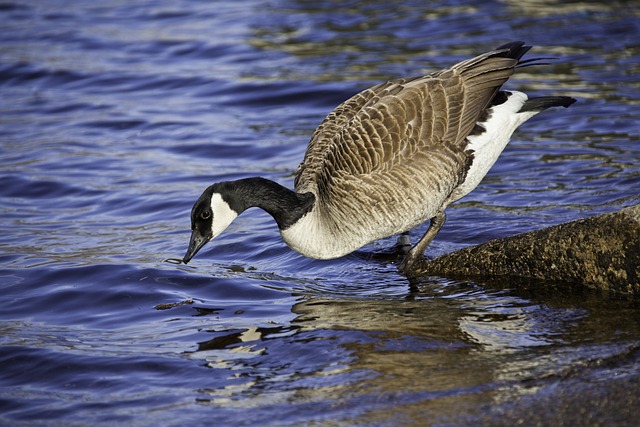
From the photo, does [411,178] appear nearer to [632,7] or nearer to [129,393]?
[129,393]

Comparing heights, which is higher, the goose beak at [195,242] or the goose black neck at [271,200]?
the goose black neck at [271,200]

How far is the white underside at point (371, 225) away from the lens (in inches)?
280

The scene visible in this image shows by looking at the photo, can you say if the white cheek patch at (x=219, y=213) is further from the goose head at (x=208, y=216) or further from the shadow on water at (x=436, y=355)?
the shadow on water at (x=436, y=355)

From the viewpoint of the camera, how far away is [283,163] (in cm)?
1061

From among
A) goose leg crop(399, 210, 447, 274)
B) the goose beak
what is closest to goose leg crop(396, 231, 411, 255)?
goose leg crop(399, 210, 447, 274)

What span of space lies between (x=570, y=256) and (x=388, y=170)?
1.56 meters

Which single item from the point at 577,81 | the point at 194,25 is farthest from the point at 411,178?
the point at 194,25

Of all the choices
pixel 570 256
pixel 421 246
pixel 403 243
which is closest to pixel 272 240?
pixel 403 243

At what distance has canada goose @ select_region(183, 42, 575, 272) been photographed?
6.97 m

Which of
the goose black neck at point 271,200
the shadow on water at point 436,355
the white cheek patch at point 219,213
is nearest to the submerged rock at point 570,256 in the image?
the shadow on water at point 436,355

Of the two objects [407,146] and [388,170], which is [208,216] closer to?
[388,170]

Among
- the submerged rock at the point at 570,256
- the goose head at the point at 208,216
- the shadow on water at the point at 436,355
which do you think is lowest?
the shadow on water at the point at 436,355

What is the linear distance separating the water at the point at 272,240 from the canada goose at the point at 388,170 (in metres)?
0.53

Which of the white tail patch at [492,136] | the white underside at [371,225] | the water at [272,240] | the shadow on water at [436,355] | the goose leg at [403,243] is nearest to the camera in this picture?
the shadow on water at [436,355]
